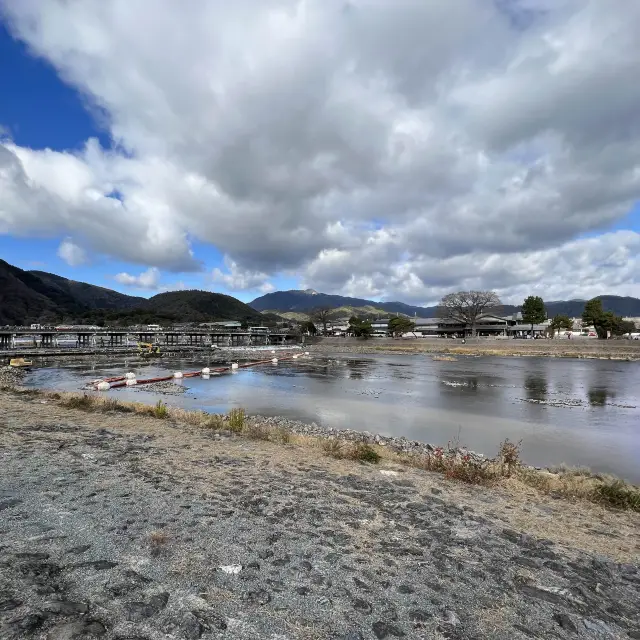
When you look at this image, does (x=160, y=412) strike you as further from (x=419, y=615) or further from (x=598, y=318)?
(x=598, y=318)

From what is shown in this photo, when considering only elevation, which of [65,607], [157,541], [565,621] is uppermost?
[65,607]

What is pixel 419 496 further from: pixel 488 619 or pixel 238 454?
pixel 238 454

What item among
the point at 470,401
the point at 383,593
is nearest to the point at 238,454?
the point at 383,593

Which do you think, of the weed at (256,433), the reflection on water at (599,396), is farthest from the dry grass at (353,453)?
the reflection on water at (599,396)

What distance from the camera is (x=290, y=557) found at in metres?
3.90

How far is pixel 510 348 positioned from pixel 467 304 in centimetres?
3654

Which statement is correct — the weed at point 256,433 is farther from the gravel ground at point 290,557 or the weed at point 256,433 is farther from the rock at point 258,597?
the rock at point 258,597

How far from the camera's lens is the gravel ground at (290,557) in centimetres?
291

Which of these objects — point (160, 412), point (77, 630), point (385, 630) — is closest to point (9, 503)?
point (77, 630)

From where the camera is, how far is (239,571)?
3.54 metres

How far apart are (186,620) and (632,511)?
24.1 ft

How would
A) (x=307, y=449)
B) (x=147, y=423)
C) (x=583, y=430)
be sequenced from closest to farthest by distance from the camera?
(x=307, y=449) → (x=147, y=423) → (x=583, y=430)

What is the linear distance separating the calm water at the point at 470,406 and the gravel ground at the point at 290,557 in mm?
8000

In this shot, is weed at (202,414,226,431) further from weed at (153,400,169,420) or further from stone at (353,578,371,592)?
stone at (353,578,371,592)
